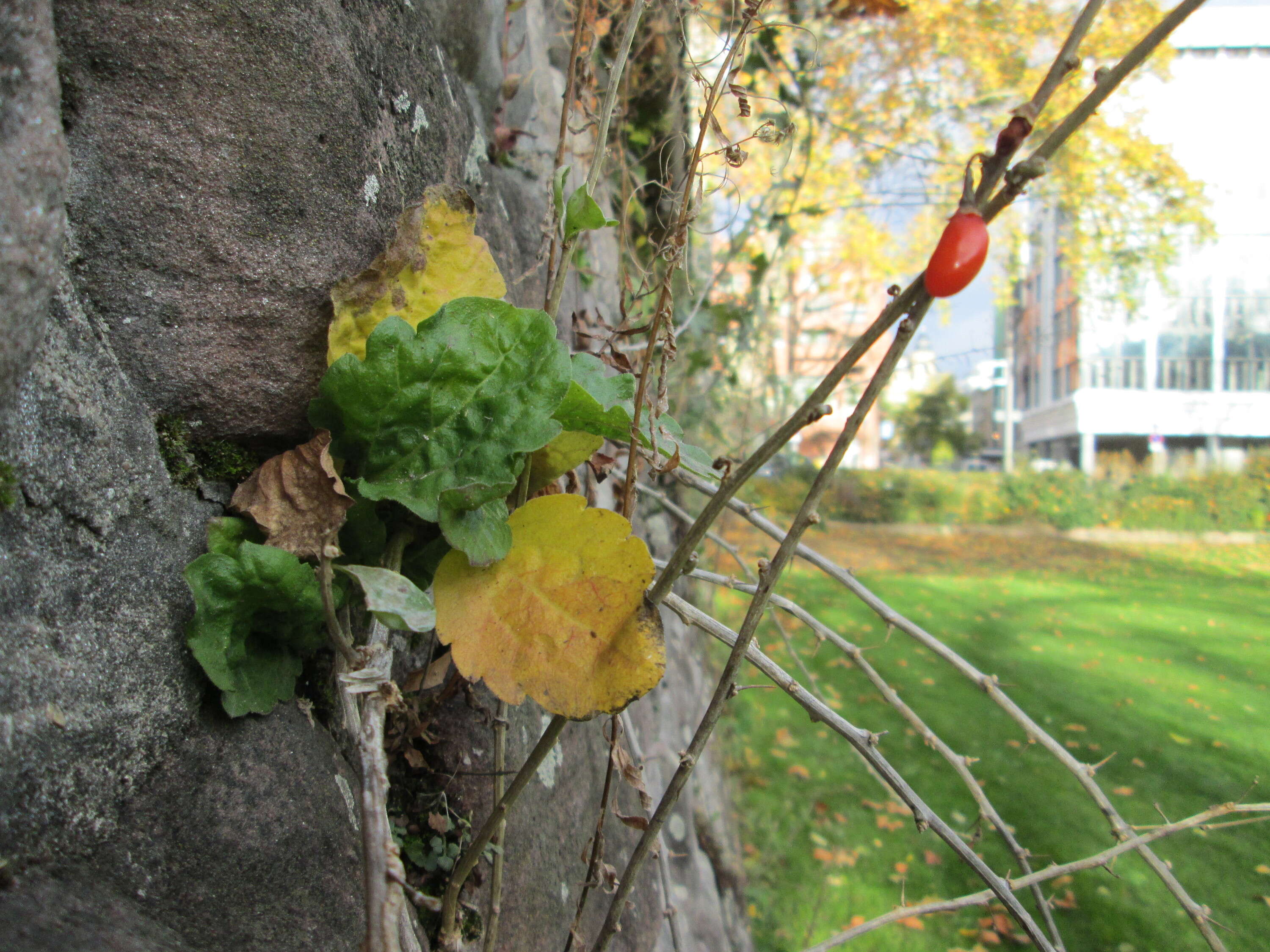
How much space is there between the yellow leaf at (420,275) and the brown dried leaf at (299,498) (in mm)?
136

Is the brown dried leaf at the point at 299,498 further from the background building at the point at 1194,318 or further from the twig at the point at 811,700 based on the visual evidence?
the background building at the point at 1194,318

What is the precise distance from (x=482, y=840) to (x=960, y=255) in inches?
28.0

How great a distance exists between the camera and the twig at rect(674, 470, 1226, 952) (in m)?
0.96

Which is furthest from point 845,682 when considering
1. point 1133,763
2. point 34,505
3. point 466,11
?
point 34,505

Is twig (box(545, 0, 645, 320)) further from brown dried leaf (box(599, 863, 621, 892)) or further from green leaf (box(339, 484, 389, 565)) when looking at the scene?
brown dried leaf (box(599, 863, 621, 892))

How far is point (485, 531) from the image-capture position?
2.67 ft

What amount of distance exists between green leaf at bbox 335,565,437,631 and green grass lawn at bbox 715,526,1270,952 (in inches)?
22.7

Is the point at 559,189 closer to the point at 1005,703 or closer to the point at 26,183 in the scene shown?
the point at 26,183

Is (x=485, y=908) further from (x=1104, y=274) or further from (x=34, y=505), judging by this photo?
(x=1104, y=274)

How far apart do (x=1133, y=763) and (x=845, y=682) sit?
3480mm

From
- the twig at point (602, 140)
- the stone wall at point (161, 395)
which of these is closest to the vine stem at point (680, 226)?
the twig at point (602, 140)

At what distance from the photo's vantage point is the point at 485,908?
3.54 feet

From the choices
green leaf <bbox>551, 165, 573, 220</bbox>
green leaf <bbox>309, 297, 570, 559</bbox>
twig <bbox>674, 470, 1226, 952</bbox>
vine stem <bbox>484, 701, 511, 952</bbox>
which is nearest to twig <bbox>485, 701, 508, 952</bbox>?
vine stem <bbox>484, 701, 511, 952</bbox>

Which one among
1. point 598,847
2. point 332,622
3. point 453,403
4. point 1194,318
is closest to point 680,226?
point 453,403
